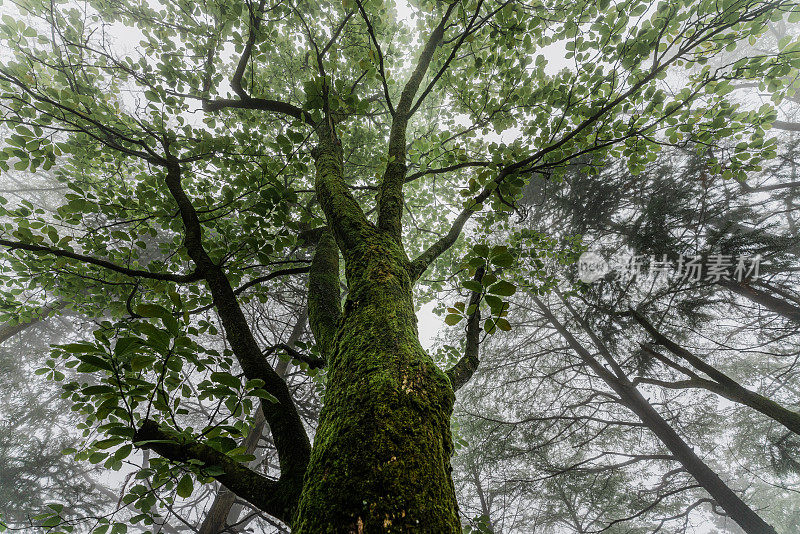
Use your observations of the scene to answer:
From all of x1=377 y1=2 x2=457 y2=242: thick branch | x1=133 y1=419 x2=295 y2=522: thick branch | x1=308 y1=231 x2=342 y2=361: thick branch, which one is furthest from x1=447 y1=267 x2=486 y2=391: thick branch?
x1=133 y1=419 x2=295 y2=522: thick branch

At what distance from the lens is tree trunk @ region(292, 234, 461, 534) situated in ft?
2.03

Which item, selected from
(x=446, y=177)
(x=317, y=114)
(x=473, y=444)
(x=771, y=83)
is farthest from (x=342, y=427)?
(x=473, y=444)

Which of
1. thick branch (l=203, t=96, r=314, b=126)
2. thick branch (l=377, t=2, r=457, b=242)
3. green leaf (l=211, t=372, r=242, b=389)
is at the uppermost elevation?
thick branch (l=203, t=96, r=314, b=126)

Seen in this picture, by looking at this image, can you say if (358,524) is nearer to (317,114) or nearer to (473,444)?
(317,114)

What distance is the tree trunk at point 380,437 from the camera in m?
0.62

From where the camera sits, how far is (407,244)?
6.44 meters

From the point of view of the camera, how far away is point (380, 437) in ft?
2.42

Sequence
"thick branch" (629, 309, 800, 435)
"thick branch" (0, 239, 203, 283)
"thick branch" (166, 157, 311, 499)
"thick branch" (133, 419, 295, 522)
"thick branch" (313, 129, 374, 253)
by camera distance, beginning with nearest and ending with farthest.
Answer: "thick branch" (133, 419, 295, 522) → "thick branch" (166, 157, 311, 499) → "thick branch" (0, 239, 203, 283) → "thick branch" (313, 129, 374, 253) → "thick branch" (629, 309, 800, 435)

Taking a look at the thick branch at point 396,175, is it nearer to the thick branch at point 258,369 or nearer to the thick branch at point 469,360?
the thick branch at point 469,360

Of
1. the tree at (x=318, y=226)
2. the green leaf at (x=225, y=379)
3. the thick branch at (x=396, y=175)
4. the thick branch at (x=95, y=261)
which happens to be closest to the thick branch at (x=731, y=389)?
the tree at (x=318, y=226)

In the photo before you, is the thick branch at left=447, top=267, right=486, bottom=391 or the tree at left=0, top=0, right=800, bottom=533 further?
the thick branch at left=447, top=267, right=486, bottom=391

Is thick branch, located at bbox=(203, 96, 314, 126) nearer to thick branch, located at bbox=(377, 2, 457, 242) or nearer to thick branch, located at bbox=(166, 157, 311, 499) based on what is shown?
thick branch, located at bbox=(377, 2, 457, 242)

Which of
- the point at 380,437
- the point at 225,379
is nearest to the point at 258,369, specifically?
the point at 225,379

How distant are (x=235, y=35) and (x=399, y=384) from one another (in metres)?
3.37
